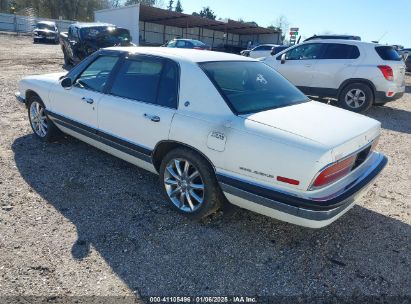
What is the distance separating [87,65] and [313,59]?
668 centimetres

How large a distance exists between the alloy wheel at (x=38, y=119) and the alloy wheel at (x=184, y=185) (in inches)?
106

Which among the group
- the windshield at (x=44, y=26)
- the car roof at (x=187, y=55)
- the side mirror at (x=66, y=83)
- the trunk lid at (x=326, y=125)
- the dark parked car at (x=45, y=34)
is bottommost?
the dark parked car at (x=45, y=34)

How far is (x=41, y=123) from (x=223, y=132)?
3.49 metres

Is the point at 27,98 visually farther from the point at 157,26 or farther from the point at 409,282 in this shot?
the point at 157,26

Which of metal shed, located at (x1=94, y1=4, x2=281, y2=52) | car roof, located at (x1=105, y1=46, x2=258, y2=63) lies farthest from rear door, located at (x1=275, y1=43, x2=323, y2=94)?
metal shed, located at (x1=94, y1=4, x2=281, y2=52)

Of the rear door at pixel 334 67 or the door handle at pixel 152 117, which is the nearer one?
the door handle at pixel 152 117

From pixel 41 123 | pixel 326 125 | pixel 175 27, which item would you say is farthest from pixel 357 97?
pixel 175 27

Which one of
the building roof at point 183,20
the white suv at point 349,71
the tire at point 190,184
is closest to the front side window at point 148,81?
the tire at point 190,184

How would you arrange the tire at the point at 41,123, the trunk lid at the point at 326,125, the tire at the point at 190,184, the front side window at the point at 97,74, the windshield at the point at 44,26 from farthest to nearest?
the windshield at the point at 44,26 → the tire at the point at 41,123 → the front side window at the point at 97,74 → the tire at the point at 190,184 → the trunk lid at the point at 326,125

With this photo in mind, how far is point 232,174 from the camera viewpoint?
2973 millimetres

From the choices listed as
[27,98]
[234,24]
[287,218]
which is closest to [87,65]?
[27,98]

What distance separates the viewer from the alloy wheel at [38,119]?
17.0 feet

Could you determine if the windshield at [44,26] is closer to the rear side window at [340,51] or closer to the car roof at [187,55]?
the rear side window at [340,51]

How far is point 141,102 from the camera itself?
3688mm
